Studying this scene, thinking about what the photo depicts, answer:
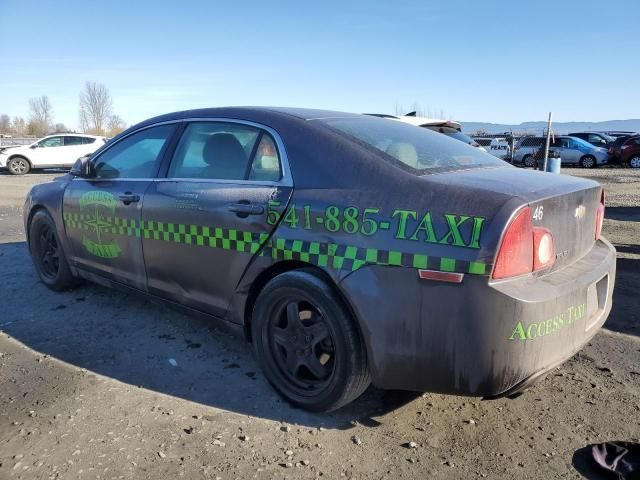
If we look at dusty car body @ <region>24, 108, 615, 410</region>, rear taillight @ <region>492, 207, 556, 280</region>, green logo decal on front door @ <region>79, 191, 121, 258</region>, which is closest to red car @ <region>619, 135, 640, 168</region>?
dusty car body @ <region>24, 108, 615, 410</region>

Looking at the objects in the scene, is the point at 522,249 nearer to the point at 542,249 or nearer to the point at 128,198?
the point at 542,249

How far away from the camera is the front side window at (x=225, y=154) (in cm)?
304

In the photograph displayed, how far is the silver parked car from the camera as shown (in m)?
23.4

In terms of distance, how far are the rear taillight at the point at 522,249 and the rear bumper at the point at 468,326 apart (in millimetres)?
55

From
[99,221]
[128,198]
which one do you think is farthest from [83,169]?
[128,198]

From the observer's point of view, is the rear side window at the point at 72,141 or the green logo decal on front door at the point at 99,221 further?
the rear side window at the point at 72,141

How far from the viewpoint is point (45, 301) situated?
4582 mm

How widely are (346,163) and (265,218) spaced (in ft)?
1.75

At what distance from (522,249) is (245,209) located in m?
1.46

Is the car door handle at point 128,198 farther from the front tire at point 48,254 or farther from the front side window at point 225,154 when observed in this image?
the front tire at point 48,254

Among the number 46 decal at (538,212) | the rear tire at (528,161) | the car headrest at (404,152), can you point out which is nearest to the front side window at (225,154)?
the car headrest at (404,152)

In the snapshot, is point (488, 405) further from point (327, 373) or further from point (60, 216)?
point (60, 216)

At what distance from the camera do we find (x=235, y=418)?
110 inches

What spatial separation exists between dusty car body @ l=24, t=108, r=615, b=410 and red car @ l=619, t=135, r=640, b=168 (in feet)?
76.1
